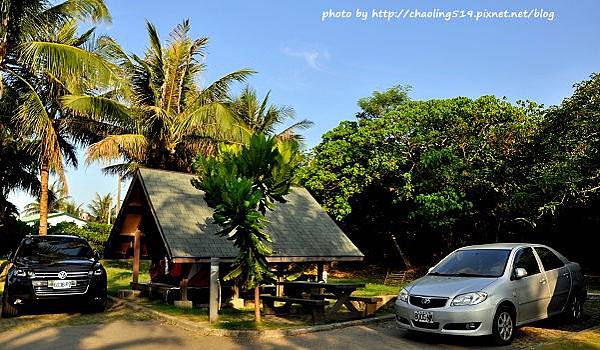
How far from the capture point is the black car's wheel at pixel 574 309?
9.88 m

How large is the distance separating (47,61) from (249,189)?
1033cm

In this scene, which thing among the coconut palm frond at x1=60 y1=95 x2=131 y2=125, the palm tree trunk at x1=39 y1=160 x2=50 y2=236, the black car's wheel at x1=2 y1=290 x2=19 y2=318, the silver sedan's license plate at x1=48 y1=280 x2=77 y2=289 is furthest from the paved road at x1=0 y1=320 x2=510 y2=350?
the palm tree trunk at x1=39 y1=160 x2=50 y2=236

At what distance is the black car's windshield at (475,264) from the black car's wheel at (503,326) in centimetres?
62

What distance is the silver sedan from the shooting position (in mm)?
7707

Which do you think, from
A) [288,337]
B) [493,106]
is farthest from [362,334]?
[493,106]

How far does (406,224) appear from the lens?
28.9m

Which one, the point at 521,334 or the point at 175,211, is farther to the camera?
the point at 175,211

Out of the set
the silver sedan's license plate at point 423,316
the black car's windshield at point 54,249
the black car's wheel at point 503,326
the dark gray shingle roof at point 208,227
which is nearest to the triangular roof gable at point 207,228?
the dark gray shingle roof at point 208,227

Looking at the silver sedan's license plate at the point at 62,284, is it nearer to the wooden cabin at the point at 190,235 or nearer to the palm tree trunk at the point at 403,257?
the wooden cabin at the point at 190,235

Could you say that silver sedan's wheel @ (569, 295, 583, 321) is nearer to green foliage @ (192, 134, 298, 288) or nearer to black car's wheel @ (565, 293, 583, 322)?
black car's wheel @ (565, 293, 583, 322)

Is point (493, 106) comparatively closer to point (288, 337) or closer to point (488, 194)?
point (488, 194)

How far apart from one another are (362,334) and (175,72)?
18.0 m

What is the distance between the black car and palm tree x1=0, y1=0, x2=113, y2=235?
6636mm

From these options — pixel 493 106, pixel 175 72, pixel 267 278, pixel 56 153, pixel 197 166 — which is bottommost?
pixel 267 278
